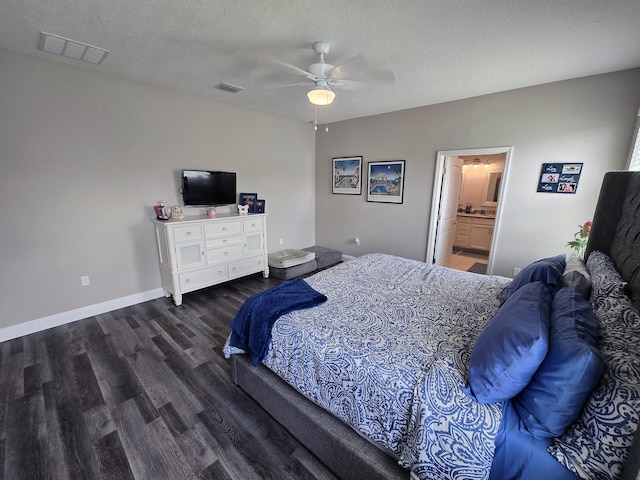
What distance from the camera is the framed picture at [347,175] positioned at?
4938 mm

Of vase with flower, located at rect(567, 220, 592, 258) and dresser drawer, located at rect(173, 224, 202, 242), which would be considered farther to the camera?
dresser drawer, located at rect(173, 224, 202, 242)

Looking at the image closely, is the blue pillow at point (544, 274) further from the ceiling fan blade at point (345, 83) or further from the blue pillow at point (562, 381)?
the ceiling fan blade at point (345, 83)

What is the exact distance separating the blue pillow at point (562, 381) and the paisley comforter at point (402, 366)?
125 mm

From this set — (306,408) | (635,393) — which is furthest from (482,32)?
(306,408)

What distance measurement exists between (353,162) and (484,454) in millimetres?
4608

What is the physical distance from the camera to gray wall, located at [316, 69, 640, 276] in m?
2.83

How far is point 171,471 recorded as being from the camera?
1.44 metres

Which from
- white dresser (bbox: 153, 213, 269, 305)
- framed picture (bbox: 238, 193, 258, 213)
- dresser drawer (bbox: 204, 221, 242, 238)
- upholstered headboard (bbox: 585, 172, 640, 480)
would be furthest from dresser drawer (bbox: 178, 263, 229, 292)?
upholstered headboard (bbox: 585, 172, 640, 480)

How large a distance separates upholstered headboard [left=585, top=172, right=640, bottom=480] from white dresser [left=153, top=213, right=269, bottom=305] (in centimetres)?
378

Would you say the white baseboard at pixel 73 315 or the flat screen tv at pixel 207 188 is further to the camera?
the flat screen tv at pixel 207 188

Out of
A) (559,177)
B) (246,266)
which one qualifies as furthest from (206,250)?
(559,177)

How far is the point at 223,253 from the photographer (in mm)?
3756

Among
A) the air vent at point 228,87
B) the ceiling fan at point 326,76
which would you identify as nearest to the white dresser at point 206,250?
the air vent at point 228,87

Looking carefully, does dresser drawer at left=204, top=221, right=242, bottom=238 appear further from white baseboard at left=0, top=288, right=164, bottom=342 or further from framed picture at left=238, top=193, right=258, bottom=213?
white baseboard at left=0, top=288, right=164, bottom=342
